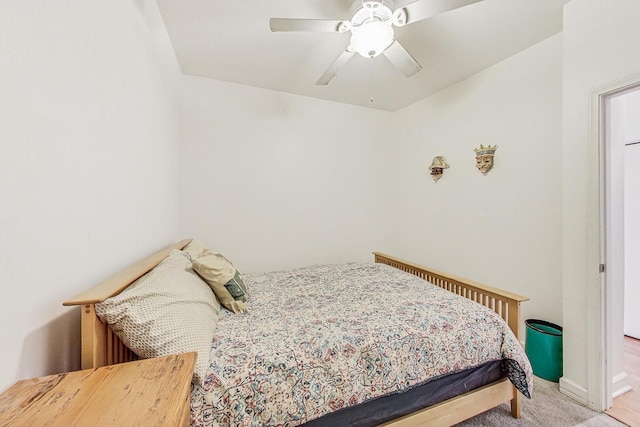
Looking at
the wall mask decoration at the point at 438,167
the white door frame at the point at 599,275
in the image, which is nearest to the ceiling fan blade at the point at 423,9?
the white door frame at the point at 599,275

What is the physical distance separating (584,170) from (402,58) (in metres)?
1.41

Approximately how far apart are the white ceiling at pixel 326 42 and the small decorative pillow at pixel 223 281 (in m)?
1.71

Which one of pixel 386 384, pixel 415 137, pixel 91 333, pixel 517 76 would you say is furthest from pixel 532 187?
pixel 91 333

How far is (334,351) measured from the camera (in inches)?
45.9

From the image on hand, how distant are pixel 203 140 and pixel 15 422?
255 cm

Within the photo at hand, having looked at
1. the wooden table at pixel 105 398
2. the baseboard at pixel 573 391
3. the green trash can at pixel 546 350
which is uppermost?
the wooden table at pixel 105 398

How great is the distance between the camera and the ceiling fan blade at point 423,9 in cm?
134

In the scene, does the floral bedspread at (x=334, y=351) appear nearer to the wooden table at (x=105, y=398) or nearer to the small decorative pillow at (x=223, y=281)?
→ the small decorative pillow at (x=223, y=281)

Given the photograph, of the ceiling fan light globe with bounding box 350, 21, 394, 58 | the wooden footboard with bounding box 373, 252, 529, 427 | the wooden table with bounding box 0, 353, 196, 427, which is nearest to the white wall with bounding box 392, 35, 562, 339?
the wooden footboard with bounding box 373, 252, 529, 427

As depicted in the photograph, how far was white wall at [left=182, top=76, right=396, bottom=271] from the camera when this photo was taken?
8.91ft

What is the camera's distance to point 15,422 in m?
0.54

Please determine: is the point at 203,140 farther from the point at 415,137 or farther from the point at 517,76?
the point at 517,76

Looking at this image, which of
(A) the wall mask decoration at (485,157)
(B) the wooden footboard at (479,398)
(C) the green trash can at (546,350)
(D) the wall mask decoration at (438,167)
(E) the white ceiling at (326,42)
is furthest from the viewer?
(D) the wall mask decoration at (438,167)

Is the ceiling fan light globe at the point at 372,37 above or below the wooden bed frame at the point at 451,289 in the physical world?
above
